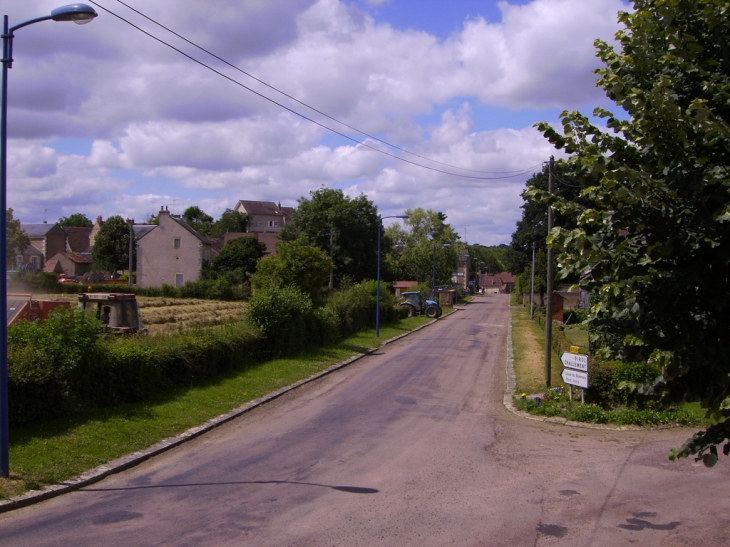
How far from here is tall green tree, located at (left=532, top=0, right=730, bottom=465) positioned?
459 centimetres

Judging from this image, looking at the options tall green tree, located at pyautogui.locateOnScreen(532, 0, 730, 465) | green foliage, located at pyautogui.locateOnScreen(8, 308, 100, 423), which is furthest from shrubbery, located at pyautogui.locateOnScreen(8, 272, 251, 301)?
tall green tree, located at pyautogui.locateOnScreen(532, 0, 730, 465)

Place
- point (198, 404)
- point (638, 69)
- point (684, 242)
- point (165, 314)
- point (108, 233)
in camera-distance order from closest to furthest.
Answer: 1. point (684, 242)
2. point (638, 69)
3. point (198, 404)
4. point (165, 314)
5. point (108, 233)

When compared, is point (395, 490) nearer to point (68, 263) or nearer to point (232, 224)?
point (68, 263)

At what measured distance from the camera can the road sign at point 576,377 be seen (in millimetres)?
16047

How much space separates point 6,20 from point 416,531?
868 cm

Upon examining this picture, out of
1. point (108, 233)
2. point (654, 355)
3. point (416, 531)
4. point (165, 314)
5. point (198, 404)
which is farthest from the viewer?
point (108, 233)

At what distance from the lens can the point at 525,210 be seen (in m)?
67.2

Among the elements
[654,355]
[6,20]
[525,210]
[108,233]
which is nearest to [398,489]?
[654,355]

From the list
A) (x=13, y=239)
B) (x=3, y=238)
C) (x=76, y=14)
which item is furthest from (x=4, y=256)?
(x=13, y=239)

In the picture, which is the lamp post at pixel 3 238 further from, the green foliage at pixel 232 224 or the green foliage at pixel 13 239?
the green foliage at pixel 232 224

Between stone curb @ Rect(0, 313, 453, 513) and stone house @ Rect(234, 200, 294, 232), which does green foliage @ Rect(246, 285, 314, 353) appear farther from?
stone house @ Rect(234, 200, 294, 232)

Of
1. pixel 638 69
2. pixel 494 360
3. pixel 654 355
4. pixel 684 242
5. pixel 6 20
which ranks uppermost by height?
pixel 6 20

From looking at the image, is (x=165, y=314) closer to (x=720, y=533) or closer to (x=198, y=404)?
(x=198, y=404)

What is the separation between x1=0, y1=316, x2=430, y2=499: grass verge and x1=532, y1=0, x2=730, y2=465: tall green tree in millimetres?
7807
